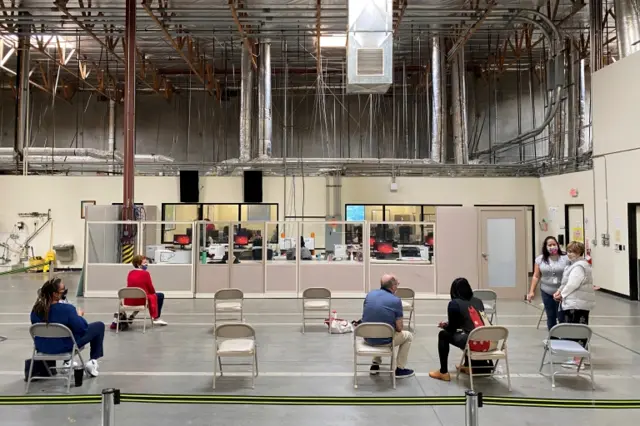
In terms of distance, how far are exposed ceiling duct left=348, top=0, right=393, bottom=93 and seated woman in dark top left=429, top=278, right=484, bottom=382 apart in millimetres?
4692

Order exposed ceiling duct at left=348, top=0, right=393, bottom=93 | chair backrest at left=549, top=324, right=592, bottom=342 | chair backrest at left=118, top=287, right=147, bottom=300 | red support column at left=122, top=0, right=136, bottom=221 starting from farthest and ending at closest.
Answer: red support column at left=122, top=0, right=136, bottom=221 → exposed ceiling duct at left=348, top=0, right=393, bottom=93 → chair backrest at left=118, top=287, right=147, bottom=300 → chair backrest at left=549, top=324, right=592, bottom=342

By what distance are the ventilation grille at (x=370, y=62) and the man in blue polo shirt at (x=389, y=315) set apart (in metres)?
4.57

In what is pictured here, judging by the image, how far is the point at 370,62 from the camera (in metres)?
8.51

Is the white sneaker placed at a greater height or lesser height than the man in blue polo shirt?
lesser

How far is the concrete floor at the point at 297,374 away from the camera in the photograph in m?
4.27

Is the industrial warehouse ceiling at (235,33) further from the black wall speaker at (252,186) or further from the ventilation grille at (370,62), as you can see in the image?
the black wall speaker at (252,186)

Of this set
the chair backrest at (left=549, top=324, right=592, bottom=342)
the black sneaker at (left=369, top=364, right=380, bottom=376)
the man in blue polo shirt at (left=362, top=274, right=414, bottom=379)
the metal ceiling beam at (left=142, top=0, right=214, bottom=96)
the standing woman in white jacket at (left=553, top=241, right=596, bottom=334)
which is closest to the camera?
the chair backrest at (left=549, top=324, right=592, bottom=342)

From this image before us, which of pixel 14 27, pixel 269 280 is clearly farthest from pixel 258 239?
pixel 14 27

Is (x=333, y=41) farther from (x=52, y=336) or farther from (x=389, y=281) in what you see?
(x=52, y=336)

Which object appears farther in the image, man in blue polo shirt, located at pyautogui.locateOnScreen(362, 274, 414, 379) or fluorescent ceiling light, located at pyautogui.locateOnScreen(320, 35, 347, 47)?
fluorescent ceiling light, located at pyautogui.locateOnScreen(320, 35, 347, 47)

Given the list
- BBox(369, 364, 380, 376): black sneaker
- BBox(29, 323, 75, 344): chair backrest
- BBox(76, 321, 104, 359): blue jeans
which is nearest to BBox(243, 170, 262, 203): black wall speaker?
BBox(76, 321, 104, 359): blue jeans

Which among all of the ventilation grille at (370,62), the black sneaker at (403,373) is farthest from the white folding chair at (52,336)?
the ventilation grille at (370,62)

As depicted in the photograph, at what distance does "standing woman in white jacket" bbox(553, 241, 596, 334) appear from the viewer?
18.4 ft

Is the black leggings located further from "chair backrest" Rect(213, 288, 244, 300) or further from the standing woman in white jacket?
"chair backrest" Rect(213, 288, 244, 300)
